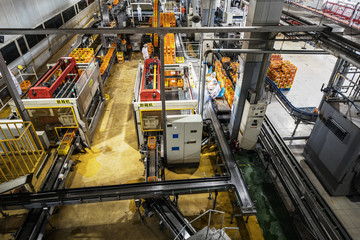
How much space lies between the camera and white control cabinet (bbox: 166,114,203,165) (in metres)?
6.49

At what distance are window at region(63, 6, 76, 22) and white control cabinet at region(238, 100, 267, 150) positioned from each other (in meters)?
18.1

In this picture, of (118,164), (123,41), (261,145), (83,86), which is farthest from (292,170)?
(123,41)

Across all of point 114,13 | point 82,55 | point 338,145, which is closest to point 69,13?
point 114,13

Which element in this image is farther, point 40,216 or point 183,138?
point 183,138

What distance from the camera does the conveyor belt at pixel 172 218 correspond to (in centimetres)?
502

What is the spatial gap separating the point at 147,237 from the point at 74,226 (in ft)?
6.41

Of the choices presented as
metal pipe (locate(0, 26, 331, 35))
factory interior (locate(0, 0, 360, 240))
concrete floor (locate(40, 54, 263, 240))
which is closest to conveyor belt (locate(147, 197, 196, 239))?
factory interior (locate(0, 0, 360, 240))

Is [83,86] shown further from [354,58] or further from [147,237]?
[354,58]

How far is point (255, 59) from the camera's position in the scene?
6609 mm

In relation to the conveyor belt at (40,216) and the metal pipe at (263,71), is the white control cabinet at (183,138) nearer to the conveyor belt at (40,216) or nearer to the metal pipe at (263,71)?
the metal pipe at (263,71)

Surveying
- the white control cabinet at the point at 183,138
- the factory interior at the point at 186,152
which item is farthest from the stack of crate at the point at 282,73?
the white control cabinet at the point at 183,138

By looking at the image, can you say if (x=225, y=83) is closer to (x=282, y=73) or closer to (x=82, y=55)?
(x=282, y=73)

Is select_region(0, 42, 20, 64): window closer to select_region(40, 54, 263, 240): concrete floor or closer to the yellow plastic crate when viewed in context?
select_region(40, 54, 263, 240): concrete floor

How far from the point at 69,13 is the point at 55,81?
599 inches
